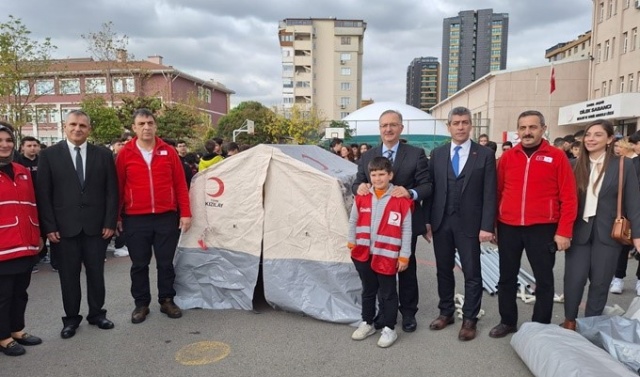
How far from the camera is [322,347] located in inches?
138

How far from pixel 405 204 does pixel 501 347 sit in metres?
1.43

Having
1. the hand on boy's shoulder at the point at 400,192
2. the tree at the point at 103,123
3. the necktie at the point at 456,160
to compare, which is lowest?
the hand on boy's shoulder at the point at 400,192

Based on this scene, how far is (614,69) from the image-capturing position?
2783 centimetres

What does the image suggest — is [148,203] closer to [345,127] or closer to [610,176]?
[610,176]

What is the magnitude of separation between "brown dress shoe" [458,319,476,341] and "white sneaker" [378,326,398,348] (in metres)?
0.58

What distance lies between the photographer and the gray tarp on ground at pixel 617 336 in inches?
113

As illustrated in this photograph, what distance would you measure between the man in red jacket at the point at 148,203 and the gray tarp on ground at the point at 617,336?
11.8 feet

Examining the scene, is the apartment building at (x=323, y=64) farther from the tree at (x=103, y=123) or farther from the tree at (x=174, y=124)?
the tree at (x=103, y=123)

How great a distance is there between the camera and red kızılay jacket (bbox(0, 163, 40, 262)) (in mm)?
3234

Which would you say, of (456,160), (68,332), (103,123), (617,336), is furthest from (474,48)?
(68,332)

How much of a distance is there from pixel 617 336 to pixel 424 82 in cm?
13663

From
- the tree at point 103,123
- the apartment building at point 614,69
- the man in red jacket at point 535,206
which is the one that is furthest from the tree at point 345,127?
the man in red jacket at point 535,206

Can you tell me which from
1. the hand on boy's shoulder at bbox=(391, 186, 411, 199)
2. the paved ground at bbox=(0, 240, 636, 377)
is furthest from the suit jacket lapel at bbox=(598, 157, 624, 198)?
the hand on boy's shoulder at bbox=(391, 186, 411, 199)

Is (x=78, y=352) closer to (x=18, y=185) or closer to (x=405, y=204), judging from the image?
(x=18, y=185)
